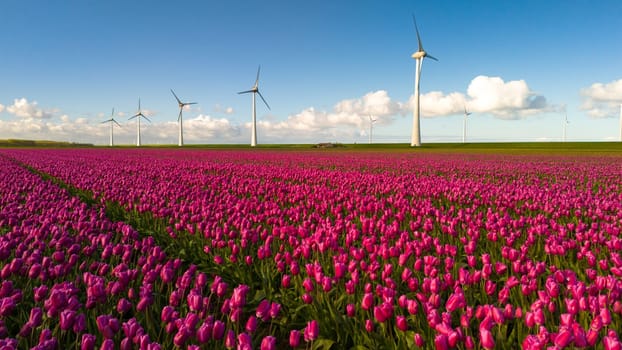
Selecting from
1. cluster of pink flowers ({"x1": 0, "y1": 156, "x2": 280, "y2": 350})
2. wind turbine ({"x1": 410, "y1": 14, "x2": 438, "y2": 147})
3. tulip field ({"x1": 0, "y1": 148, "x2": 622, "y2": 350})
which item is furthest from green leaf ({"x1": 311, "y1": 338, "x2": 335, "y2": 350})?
wind turbine ({"x1": 410, "y1": 14, "x2": 438, "y2": 147})

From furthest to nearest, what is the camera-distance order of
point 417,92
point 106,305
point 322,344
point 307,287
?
point 417,92 → point 106,305 → point 307,287 → point 322,344

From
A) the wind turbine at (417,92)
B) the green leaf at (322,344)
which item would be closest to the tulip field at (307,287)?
the green leaf at (322,344)

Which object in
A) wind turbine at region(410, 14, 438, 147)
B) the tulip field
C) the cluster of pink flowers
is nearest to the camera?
the cluster of pink flowers

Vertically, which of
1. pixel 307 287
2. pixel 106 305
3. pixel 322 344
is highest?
pixel 307 287

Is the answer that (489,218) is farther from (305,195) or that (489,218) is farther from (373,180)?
(373,180)

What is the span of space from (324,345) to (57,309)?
221 cm

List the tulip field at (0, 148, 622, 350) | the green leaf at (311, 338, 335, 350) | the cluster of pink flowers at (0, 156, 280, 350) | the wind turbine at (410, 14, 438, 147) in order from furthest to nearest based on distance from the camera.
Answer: the wind turbine at (410, 14, 438, 147) < the green leaf at (311, 338, 335, 350) < the tulip field at (0, 148, 622, 350) < the cluster of pink flowers at (0, 156, 280, 350)

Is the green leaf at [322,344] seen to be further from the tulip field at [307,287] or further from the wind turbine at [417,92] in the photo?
the wind turbine at [417,92]

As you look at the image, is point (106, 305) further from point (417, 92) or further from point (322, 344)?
point (417, 92)

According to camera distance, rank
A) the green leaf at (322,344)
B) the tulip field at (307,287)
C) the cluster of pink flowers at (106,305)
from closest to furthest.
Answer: the cluster of pink flowers at (106,305) < the tulip field at (307,287) < the green leaf at (322,344)

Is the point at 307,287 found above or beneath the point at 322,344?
above

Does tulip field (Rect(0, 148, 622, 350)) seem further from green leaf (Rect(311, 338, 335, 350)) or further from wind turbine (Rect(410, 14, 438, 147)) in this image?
wind turbine (Rect(410, 14, 438, 147))

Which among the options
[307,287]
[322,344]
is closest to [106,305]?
[307,287]

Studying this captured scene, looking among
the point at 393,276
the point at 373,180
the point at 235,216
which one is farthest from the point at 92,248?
the point at 373,180
